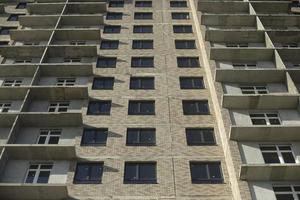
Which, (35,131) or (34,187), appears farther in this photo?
(35,131)

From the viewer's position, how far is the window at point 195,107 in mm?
27312

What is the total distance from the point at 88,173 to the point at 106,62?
37.4ft

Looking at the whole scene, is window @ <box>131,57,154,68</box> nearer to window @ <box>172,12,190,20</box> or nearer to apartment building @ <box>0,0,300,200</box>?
apartment building @ <box>0,0,300,200</box>

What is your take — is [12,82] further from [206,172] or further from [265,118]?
[265,118]

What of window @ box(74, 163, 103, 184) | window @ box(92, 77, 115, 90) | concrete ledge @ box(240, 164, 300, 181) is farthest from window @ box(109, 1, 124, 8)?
concrete ledge @ box(240, 164, 300, 181)

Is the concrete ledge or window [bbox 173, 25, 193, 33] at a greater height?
window [bbox 173, 25, 193, 33]

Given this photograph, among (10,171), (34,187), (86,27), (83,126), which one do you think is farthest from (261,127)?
(86,27)

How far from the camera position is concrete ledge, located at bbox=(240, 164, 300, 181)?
20.6m

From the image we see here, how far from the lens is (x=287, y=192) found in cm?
2095

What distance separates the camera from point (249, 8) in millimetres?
37156

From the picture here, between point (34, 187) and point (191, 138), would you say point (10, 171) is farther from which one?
point (191, 138)

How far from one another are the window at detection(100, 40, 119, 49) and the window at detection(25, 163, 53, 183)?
13328mm

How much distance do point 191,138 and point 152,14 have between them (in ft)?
55.9

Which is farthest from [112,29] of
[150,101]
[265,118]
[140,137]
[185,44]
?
[265,118]
